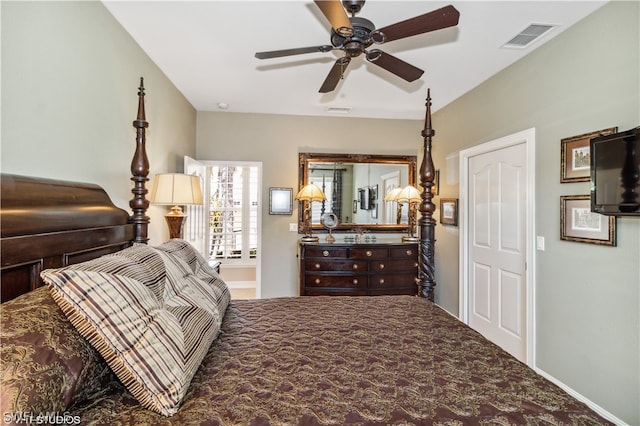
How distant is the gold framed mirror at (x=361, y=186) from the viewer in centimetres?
465

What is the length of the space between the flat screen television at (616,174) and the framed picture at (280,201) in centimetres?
332

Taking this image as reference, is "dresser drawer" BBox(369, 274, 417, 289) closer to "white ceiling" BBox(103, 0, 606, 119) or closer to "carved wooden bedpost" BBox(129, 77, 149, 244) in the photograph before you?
"white ceiling" BBox(103, 0, 606, 119)

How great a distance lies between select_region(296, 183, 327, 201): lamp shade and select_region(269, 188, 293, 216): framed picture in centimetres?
23

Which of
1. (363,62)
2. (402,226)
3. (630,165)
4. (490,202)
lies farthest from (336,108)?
(630,165)

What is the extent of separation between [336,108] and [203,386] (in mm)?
3804

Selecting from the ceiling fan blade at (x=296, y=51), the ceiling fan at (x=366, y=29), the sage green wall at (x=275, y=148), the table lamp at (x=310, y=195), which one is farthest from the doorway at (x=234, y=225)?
the ceiling fan at (x=366, y=29)

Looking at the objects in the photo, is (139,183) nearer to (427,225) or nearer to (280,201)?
(427,225)

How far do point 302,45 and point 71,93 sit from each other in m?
1.66

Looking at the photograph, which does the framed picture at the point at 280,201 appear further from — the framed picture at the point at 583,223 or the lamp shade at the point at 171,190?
the framed picture at the point at 583,223

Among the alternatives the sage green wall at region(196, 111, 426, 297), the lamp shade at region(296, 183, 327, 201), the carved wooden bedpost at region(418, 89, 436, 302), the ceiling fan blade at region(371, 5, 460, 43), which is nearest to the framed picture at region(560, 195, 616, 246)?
the carved wooden bedpost at region(418, 89, 436, 302)

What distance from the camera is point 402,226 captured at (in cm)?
472

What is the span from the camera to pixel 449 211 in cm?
412

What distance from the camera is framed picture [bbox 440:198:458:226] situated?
397 cm

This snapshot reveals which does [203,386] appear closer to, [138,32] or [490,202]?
[138,32]
